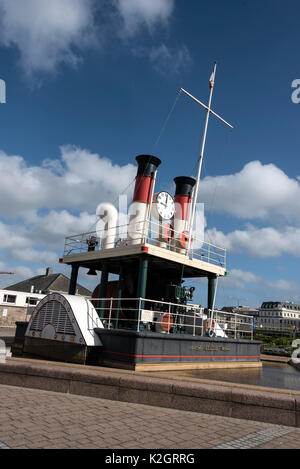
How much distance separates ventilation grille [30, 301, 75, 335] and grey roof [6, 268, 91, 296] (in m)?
29.6


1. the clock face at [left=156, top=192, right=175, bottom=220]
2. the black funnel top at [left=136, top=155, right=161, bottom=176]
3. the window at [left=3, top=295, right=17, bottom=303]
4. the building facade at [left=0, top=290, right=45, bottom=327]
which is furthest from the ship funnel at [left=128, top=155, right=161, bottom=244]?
the window at [left=3, top=295, right=17, bottom=303]

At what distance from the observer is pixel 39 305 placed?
52.0 feet

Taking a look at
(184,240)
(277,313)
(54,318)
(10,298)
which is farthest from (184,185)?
(277,313)

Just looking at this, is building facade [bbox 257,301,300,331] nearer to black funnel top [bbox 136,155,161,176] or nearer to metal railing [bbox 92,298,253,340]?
metal railing [bbox 92,298,253,340]

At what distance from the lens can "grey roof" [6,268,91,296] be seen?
1821 inches

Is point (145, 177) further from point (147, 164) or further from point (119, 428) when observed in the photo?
point (119, 428)

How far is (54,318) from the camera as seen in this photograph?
48.4 feet

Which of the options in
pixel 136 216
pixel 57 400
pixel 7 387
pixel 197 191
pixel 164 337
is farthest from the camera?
→ pixel 197 191

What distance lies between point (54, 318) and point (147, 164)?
8.90m

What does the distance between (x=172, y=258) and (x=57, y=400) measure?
9.18m

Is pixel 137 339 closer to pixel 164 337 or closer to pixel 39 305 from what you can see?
pixel 164 337

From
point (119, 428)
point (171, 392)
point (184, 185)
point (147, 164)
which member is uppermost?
point (147, 164)

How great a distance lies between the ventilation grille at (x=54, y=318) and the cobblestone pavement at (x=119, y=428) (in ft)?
20.3
